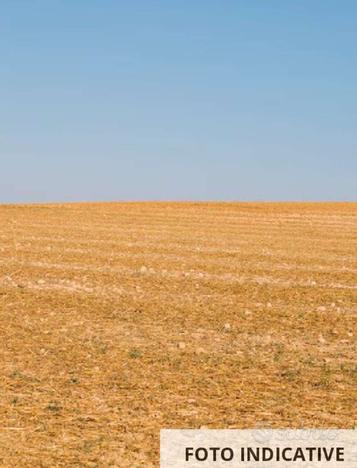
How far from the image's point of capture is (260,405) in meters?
9.09

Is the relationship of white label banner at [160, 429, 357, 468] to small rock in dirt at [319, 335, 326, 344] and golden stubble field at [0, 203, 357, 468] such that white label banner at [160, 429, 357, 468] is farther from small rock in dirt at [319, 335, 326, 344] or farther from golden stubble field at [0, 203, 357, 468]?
small rock in dirt at [319, 335, 326, 344]

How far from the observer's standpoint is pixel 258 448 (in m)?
7.72

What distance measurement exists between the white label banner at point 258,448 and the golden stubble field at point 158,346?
214 mm

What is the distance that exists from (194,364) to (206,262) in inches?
568

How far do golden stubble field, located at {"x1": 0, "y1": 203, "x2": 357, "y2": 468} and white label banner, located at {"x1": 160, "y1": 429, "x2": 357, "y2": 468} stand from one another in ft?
0.70

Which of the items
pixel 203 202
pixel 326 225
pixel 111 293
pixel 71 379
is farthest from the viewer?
pixel 203 202

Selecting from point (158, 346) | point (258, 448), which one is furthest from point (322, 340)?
point (258, 448)

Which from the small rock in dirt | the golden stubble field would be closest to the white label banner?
the golden stubble field

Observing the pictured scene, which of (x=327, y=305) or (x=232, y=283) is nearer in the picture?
(x=327, y=305)

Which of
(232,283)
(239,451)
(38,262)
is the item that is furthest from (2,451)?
(38,262)

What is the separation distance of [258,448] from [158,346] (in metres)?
4.78

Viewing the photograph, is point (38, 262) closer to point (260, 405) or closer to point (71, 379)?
point (71, 379)

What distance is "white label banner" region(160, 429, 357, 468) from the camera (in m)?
7.40

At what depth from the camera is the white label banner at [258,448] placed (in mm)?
7398
